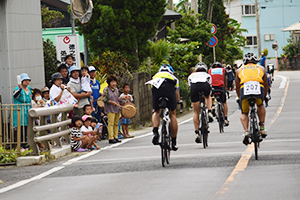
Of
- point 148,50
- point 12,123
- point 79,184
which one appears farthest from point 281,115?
point 79,184

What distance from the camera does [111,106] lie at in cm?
1633

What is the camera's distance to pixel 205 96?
1484 centimetres

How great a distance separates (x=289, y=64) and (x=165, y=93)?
60.0 m

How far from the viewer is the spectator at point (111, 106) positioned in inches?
638

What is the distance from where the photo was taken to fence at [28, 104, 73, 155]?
12.8 metres

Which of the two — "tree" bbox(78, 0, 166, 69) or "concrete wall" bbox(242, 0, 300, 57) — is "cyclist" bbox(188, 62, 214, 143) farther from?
"concrete wall" bbox(242, 0, 300, 57)

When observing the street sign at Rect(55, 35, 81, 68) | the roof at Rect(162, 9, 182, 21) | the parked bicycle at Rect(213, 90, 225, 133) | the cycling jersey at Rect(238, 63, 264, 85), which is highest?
the roof at Rect(162, 9, 182, 21)

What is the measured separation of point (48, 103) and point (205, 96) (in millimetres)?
3608

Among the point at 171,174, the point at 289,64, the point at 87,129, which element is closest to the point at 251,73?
the point at 171,174

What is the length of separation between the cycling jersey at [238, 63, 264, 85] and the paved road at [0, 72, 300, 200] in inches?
54.2

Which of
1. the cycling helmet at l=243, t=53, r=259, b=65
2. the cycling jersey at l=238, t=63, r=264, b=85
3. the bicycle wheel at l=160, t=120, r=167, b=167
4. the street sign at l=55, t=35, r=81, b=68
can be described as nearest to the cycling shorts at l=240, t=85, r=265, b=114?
the cycling jersey at l=238, t=63, r=264, b=85

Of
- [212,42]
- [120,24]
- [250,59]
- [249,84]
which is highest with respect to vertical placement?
[212,42]

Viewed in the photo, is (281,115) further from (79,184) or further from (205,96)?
(79,184)

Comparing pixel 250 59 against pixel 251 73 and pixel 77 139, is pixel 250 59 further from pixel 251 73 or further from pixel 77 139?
pixel 77 139
